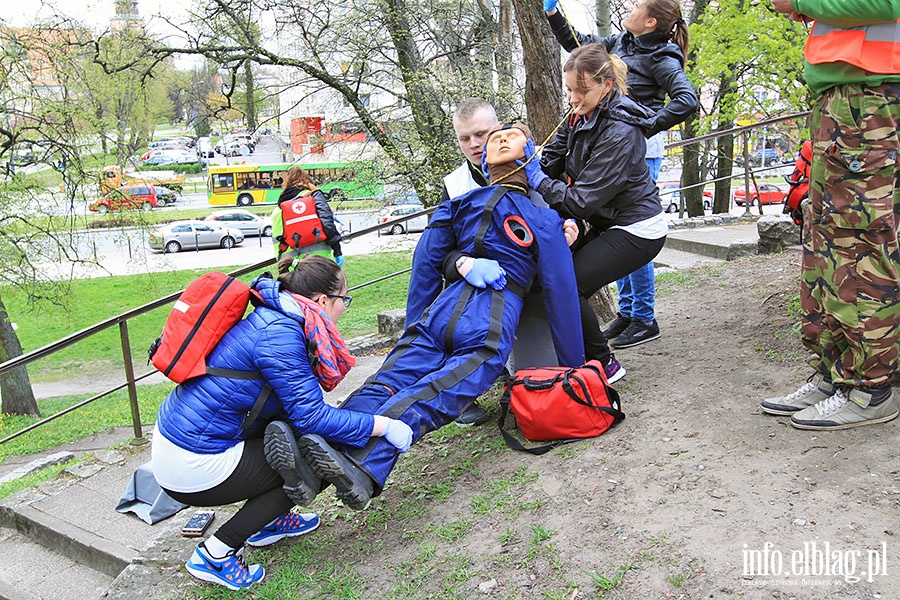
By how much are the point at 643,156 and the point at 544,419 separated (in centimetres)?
151

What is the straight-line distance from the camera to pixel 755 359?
13.2 feet

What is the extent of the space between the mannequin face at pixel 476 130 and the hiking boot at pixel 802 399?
77.9 inches

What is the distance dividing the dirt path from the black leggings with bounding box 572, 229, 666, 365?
0.33 meters

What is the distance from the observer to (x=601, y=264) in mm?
3953

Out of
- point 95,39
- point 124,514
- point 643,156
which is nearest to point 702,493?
point 643,156

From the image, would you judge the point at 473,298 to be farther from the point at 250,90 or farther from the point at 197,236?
the point at 197,236

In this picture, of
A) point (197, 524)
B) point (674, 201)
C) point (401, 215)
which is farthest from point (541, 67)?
point (674, 201)

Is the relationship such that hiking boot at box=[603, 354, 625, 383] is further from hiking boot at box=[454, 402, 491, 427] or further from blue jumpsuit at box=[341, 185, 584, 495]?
hiking boot at box=[454, 402, 491, 427]

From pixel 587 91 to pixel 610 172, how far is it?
432mm

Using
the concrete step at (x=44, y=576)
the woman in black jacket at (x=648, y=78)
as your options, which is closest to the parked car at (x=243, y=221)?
the concrete step at (x=44, y=576)

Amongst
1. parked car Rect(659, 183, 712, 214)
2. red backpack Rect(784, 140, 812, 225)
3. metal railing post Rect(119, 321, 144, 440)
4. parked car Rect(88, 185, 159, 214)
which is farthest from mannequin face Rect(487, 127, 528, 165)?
parked car Rect(659, 183, 712, 214)

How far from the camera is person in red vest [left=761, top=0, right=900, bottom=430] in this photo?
9.29 ft

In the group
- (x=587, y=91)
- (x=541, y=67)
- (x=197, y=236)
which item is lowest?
(x=197, y=236)

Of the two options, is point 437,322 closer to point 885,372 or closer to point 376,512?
point 376,512
